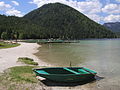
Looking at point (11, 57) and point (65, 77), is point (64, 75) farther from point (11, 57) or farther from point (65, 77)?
point (11, 57)

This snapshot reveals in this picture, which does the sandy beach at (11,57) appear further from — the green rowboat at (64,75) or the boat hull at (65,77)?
the boat hull at (65,77)

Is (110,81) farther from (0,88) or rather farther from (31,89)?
(0,88)

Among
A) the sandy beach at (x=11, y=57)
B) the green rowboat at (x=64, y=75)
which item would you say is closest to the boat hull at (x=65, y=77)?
the green rowboat at (x=64, y=75)

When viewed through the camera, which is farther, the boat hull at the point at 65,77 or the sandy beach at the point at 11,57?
the sandy beach at the point at 11,57

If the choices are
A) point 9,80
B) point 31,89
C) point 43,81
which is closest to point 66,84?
point 43,81

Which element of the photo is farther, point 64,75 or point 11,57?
point 11,57

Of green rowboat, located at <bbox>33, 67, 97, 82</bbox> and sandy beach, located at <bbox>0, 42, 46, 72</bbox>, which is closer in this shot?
green rowboat, located at <bbox>33, 67, 97, 82</bbox>

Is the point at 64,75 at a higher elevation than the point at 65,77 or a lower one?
higher

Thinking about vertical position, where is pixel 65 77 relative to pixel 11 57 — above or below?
below

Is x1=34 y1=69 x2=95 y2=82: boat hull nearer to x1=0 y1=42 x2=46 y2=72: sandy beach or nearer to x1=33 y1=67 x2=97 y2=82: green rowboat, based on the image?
x1=33 y1=67 x2=97 y2=82: green rowboat

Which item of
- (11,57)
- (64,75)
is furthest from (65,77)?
(11,57)

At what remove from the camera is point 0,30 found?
159625mm

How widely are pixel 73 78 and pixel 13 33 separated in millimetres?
153855

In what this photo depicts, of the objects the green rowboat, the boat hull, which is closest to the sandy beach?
the green rowboat
